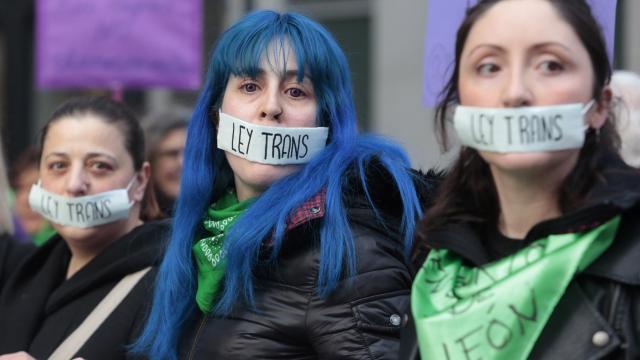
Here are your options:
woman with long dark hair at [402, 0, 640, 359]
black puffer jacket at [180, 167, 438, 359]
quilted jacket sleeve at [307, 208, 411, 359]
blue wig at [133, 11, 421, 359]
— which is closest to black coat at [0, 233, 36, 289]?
blue wig at [133, 11, 421, 359]

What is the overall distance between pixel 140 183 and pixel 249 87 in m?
1.08

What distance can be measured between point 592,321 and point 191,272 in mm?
1365

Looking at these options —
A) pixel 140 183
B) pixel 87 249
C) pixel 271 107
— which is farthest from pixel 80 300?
pixel 271 107

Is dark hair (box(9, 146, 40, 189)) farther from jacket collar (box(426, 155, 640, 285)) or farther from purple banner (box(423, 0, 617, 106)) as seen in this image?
jacket collar (box(426, 155, 640, 285))

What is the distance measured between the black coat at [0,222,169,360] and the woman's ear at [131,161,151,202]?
0.15 m

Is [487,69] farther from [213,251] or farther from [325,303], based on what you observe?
[213,251]

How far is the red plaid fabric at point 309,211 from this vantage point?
109 inches

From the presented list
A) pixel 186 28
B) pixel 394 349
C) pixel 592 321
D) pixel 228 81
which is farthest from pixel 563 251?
pixel 186 28

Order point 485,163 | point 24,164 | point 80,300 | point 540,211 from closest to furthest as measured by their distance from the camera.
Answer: point 540,211 → point 485,163 → point 80,300 → point 24,164

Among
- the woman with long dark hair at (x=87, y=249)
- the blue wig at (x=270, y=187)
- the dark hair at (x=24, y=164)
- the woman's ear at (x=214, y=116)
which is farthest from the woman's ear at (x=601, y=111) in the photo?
the dark hair at (x=24, y=164)

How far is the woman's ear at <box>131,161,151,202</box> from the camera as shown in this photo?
3871mm

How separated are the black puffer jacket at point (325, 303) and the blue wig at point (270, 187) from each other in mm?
32

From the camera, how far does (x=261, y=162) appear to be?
290cm

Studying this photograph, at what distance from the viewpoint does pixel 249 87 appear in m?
2.99
